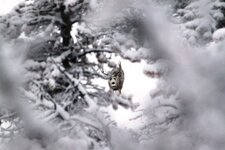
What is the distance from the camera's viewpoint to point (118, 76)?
19.0 ft

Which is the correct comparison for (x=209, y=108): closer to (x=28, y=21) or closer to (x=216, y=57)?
(x=216, y=57)

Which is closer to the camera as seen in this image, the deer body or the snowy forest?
the snowy forest

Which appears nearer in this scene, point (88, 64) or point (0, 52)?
point (0, 52)

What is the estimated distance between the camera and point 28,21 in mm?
7441

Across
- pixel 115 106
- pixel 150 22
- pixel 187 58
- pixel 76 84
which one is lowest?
pixel 187 58

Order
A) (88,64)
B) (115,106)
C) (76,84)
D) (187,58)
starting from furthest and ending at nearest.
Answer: (88,64) < (115,106) < (76,84) < (187,58)

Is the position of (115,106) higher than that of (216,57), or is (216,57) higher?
(115,106)

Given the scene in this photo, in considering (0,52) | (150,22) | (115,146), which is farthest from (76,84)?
(150,22)

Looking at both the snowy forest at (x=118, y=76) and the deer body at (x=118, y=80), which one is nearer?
the snowy forest at (x=118, y=76)

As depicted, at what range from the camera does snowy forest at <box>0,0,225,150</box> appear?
3.90 meters

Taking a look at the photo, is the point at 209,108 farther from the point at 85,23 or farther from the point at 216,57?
the point at 85,23

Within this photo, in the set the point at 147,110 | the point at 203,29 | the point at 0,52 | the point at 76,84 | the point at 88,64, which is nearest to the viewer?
the point at 0,52

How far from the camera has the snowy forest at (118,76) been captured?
3900 mm

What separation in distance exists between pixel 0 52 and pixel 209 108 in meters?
1.97
